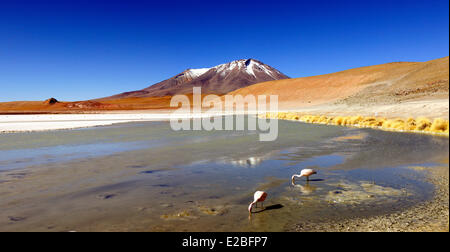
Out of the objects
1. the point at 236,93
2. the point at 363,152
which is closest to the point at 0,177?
the point at 363,152

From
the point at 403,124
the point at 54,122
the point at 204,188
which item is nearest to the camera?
the point at 204,188

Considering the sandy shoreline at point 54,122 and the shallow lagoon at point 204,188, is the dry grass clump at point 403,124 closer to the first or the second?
the shallow lagoon at point 204,188

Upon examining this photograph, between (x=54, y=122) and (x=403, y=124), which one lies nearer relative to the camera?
(x=403, y=124)

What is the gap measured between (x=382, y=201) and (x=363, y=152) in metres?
5.41

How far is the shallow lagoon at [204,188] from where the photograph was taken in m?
4.36

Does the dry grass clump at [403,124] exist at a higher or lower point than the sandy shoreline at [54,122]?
higher

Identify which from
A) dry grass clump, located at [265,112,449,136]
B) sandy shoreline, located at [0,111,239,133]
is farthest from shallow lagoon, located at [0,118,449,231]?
sandy shoreline, located at [0,111,239,133]

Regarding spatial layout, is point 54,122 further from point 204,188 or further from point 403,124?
point 403,124

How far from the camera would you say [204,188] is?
241 inches

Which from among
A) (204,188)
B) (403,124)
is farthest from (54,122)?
(403,124)

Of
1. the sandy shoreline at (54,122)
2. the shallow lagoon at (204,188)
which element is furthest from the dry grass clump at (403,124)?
the sandy shoreline at (54,122)

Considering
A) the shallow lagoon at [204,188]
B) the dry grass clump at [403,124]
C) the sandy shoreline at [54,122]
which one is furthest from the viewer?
the sandy shoreline at [54,122]

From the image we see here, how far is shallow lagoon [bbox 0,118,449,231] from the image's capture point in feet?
14.3
